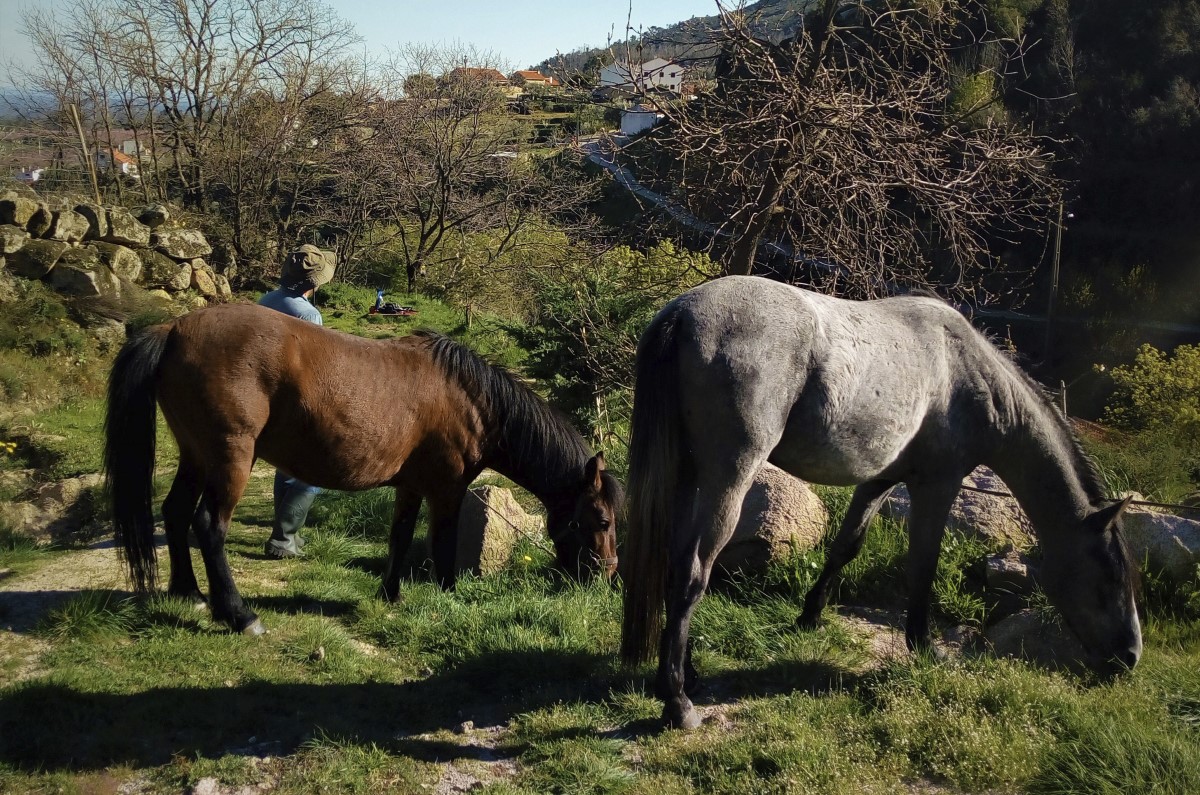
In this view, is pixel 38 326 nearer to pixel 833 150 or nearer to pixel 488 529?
pixel 488 529

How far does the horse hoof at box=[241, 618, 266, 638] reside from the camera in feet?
14.5

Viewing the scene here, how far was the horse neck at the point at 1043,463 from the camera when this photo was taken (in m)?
4.19

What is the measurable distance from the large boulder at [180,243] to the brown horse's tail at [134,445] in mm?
12308

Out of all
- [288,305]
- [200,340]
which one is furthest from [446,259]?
[200,340]

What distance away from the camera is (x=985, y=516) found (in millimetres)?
5777

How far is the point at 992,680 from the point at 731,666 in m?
1.23

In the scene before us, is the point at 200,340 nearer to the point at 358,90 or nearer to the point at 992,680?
the point at 992,680

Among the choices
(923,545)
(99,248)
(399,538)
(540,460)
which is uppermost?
(99,248)

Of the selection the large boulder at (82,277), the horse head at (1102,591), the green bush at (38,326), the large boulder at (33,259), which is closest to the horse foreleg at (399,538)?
the horse head at (1102,591)

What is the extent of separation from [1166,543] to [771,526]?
2318mm

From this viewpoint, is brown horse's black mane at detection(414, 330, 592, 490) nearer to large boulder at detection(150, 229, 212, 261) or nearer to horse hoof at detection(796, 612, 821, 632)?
horse hoof at detection(796, 612, 821, 632)

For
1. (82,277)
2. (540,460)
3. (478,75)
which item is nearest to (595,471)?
(540,460)

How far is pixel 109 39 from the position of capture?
17000 millimetres

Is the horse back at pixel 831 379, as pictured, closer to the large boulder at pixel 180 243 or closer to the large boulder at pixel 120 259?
the large boulder at pixel 120 259
